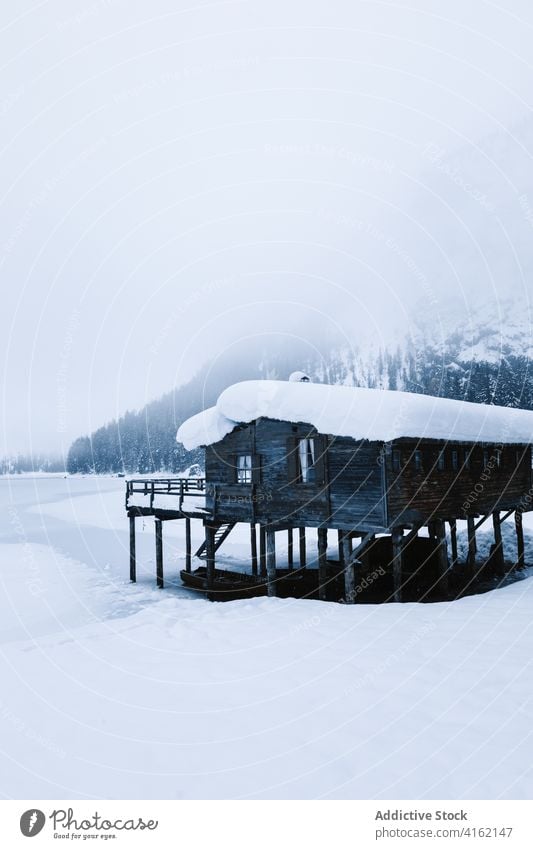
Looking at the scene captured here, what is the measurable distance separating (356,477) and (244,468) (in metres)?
5.34

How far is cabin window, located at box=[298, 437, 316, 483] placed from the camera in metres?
16.5

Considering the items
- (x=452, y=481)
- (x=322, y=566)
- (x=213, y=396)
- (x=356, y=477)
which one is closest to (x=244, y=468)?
(x=322, y=566)

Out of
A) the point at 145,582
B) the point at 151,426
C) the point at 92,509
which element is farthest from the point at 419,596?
the point at 151,426

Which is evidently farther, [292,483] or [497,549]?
[497,549]

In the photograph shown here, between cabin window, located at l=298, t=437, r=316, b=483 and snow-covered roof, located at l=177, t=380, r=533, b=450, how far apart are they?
124 centimetres

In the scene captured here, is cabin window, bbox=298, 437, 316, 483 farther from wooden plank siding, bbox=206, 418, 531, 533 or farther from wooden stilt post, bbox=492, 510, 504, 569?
wooden stilt post, bbox=492, 510, 504, 569

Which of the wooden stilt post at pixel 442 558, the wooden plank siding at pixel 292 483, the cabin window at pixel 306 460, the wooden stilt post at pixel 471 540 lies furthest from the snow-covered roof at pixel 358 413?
the wooden stilt post at pixel 471 540

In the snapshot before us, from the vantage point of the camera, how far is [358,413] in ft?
47.4

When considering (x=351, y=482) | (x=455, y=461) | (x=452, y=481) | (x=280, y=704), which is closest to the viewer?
(x=280, y=704)

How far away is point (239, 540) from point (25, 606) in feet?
54.4

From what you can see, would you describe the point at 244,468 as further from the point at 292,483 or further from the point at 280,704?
the point at 280,704

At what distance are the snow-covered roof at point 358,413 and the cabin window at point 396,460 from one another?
0.88m

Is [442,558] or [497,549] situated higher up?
[442,558]
